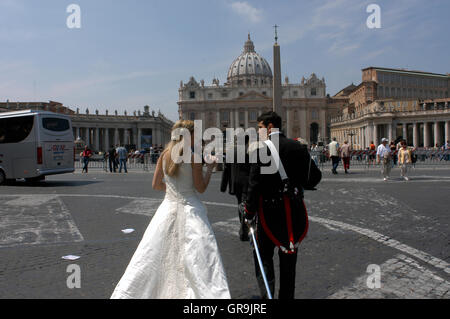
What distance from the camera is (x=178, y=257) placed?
329 cm

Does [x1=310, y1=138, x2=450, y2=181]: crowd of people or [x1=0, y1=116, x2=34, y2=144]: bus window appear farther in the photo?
[x1=310, y1=138, x2=450, y2=181]: crowd of people

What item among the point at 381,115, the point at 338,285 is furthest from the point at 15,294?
the point at 381,115

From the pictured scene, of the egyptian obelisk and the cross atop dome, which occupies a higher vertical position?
the cross atop dome

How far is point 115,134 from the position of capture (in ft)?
271

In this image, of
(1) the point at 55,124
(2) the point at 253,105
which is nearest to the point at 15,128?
(1) the point at 55,124

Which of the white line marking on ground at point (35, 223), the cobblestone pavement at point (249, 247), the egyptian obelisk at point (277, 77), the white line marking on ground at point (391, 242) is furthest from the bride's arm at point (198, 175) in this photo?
the egyptian obelisk at point (277, 77)

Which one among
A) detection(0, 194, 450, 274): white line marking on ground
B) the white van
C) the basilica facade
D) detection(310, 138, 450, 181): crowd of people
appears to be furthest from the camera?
the basilica facade

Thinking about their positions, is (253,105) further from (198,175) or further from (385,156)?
(198,175)

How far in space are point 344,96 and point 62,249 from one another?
352ft

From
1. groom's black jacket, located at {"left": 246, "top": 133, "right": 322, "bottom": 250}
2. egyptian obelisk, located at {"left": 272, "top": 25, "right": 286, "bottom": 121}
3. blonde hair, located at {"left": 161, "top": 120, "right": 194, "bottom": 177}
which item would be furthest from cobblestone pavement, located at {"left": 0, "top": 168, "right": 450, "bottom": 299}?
egyptian obelisk, located at {"left": 272, "top": 25, "right": 286, "bottom": 121}

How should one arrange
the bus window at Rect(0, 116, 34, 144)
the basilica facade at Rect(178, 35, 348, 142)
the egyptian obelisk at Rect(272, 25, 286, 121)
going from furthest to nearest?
the basilica facade at Rect(178, 35, 348, 142), the egyptian obelisk at Rect(272, 25, 286, 121), the bus window at Rect(0, 116, 34, 144)

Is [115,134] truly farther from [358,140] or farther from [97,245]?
[97,245]

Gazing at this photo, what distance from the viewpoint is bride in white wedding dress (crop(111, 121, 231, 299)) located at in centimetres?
311

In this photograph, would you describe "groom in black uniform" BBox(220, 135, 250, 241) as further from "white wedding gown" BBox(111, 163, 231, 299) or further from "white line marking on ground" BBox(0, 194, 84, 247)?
"white line marking on ground" BBox(0, 194, 84, 247)
